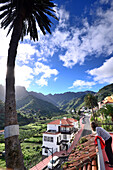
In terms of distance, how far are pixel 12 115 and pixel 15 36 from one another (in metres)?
2.94

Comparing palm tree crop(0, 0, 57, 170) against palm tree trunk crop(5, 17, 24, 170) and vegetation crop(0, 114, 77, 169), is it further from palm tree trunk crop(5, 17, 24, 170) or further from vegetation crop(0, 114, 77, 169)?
vegetation crop(0, 114, 77, 169)

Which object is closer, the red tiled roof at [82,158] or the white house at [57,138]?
the red tiled roof at [82,158]

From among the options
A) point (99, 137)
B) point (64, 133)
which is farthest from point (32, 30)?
point (64, 133)

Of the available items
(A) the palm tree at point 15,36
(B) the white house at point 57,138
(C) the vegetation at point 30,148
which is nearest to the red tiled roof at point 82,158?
(A) the palm tree at point 15,36

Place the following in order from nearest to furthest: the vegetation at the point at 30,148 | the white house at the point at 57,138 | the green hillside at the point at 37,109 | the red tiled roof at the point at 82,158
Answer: the red tiled roof at the point at 82,158 → the vegetation at the point at 30,148 → the white house at the point at 57,138 → the green hillside at the point at 37,109

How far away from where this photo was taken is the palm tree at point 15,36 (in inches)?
106

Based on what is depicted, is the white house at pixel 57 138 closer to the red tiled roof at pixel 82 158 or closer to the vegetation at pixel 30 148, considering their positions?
the vegetation at pixel 30 148

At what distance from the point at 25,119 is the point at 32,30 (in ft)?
336

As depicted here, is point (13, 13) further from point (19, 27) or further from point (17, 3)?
point (19, 27)

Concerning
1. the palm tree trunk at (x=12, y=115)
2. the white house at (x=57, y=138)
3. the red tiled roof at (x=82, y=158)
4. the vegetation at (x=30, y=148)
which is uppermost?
the palm tree trunk at (x=12, y=115)

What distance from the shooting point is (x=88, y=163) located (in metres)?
3.04

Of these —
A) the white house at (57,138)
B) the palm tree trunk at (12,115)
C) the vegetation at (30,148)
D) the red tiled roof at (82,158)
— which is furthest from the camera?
the white house at (57,138)

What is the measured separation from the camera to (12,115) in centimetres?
302


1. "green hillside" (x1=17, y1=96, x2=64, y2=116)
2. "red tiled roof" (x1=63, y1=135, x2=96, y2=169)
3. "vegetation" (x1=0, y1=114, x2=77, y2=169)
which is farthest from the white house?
"green hillside" (x1=17, y1=96, x2=64, y2=116)
